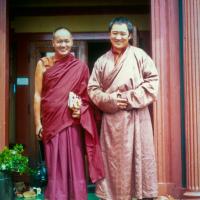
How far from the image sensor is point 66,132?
347 centimetres

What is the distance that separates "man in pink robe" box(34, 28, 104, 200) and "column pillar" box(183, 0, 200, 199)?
3.11 feet

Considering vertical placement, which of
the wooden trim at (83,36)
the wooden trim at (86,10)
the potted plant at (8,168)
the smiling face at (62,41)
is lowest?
the potted plant at (8,168)

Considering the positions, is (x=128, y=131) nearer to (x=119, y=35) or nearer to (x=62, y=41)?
(x=119, y=35)

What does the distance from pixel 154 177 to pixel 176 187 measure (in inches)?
29.2

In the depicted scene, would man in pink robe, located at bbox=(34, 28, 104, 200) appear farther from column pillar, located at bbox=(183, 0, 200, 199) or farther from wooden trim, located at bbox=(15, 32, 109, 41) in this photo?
wooden trim, located at bbox=(15, 32, 109, 41)

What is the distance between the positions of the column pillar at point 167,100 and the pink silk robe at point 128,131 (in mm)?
671

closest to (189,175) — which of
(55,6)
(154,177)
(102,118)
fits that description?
(154,177)

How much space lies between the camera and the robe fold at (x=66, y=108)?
3445 millimetres

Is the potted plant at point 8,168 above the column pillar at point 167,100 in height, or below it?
below

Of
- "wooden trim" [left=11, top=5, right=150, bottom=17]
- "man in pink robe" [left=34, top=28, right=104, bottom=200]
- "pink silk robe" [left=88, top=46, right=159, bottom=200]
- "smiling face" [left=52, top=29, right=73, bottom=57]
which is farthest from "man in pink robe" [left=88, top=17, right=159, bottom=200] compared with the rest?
"wooden trim" [left=11, top=5, right=150, bottom=17]

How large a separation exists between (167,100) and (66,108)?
1125 millimetres

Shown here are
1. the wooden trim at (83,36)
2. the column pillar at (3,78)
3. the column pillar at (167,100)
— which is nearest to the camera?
the column pillar at (167,100)

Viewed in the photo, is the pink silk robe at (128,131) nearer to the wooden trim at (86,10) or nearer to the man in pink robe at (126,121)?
the man in pink robe at (126,121)

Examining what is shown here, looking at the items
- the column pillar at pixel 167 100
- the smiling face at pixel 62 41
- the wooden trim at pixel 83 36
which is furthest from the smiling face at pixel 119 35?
the wooden trim at pixel 83 36
